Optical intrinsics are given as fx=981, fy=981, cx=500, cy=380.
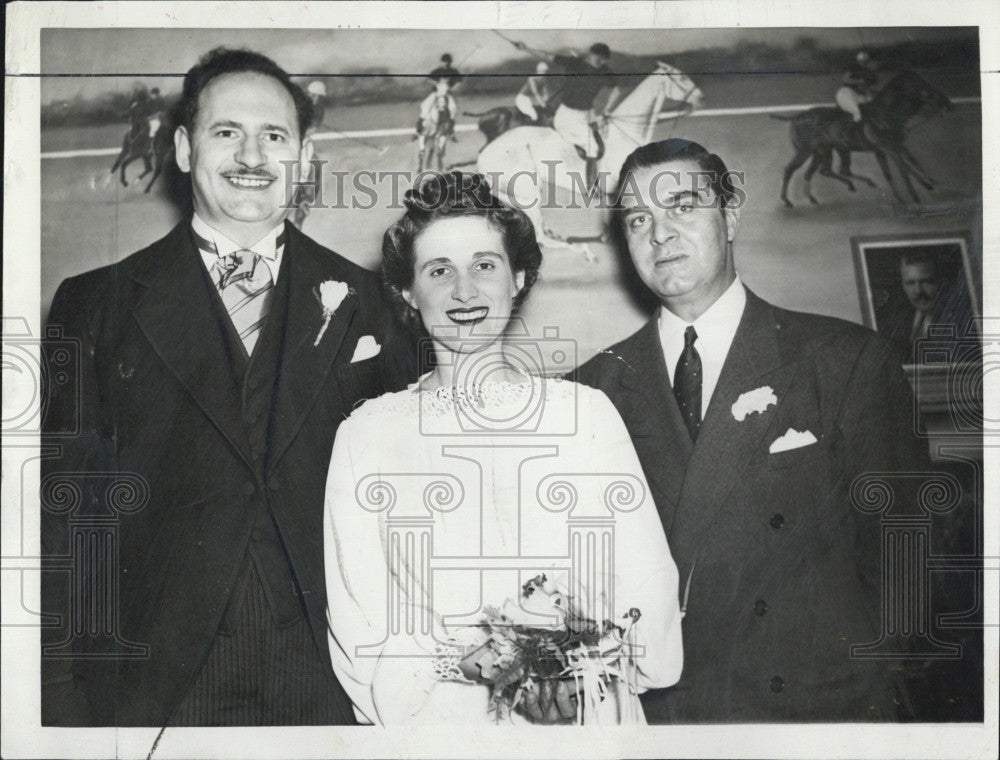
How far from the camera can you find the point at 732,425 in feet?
12.7

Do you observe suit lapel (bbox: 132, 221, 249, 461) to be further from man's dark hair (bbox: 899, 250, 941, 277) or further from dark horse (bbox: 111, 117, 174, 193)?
man's dark hair (bbox: 899, 250, 941, 277)

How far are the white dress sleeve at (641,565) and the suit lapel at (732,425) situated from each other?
152 millimetres

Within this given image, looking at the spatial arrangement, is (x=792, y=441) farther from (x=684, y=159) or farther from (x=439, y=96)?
(x=439, y=96)

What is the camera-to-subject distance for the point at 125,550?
386cm

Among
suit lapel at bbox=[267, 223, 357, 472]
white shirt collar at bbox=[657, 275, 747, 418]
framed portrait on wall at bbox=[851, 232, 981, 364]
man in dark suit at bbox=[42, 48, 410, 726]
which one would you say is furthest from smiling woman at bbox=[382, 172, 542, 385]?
framed portrait on wall at bbox=[851, 232, 981, 364]

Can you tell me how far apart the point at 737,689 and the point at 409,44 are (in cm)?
288

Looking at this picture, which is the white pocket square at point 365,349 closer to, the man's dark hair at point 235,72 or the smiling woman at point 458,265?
the smiling woman at point 458,265

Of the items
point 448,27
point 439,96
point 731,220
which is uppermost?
point 448,27

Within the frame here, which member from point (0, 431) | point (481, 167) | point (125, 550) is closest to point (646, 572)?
point (481, 167)

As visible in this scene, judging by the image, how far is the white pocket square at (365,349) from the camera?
12.7ft

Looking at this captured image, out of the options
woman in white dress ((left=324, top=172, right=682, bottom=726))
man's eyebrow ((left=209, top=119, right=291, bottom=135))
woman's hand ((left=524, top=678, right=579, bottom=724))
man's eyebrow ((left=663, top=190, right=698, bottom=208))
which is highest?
man's eyebrow ((left=209, top=119, right=291, bottom=135))

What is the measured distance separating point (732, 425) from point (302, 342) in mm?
1726

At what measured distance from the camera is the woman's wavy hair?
388 centimetres


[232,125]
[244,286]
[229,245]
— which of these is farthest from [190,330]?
[232,125]
